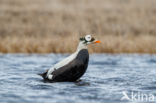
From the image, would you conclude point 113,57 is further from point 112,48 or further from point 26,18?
point 26,18

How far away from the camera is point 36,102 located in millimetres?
6973

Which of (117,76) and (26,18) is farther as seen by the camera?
(26,18)

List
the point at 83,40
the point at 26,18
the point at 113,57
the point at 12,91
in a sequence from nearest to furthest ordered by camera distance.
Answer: the point at 12,91, the point at 83,40, the point at 113,57, the point at 26,18

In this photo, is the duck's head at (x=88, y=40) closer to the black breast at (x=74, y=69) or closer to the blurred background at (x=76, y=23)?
the black breast at (x=74, y=69)

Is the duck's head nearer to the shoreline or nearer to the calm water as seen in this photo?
the calm water

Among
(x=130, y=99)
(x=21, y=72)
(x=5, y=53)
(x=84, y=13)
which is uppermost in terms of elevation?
(x=84, y=13)

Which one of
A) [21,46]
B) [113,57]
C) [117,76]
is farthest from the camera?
[21,46]

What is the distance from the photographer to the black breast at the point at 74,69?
899 cm

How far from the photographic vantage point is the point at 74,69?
9.01 meters

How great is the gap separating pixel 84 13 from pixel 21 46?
13.2m

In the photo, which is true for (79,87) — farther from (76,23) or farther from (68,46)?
(76,23)

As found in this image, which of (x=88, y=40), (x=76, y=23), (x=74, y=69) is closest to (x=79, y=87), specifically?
(x=74, y=69)

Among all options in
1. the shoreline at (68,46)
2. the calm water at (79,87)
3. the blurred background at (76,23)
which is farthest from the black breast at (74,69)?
the blurred background at (76,23)

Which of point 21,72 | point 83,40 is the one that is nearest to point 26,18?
point 21,72
